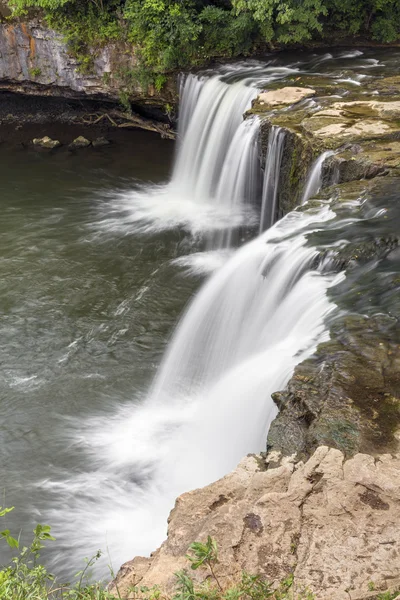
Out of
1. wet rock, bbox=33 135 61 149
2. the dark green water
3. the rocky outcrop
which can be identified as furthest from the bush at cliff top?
the dark green water

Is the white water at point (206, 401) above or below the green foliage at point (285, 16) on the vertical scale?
below

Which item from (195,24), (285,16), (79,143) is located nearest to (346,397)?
(285,16)

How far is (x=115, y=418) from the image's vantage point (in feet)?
25.7

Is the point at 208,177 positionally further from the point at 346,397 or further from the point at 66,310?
the point at 346,397

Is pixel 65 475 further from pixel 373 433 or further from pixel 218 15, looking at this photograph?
pixel 218 15

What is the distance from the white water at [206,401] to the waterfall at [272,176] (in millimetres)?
2309

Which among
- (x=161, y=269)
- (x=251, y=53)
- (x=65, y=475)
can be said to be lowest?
(x=65, y=475)

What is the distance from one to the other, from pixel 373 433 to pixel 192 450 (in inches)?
103

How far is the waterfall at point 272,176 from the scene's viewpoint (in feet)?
35.1

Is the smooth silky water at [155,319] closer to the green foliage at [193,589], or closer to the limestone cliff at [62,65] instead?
the limestone cliff at [62,65]

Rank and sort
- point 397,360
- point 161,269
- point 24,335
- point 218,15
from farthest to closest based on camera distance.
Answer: point 218,15
point 161,269
point 24,335
point 397,360

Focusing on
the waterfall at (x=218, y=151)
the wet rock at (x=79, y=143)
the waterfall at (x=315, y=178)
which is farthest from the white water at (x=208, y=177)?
the wet rock at (x=79, y=143)

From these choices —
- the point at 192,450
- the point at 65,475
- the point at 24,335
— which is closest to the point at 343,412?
the point at 192,450

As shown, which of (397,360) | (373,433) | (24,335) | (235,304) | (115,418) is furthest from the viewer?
(24,335)
